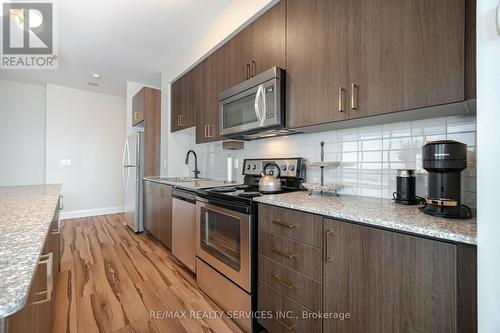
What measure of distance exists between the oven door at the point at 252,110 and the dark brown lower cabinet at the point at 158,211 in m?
1.14

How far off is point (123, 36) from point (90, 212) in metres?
3.81

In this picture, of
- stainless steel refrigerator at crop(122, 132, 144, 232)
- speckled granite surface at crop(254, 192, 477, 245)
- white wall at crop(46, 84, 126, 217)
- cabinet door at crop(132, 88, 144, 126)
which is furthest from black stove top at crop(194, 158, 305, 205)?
white wall at crop(46, 84, 126, 217)

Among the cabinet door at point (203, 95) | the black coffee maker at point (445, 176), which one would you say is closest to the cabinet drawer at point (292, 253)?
the black coffee maker at point (445, 176)

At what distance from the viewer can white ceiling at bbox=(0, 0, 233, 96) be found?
2.19 meters

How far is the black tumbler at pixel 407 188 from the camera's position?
3.91 feet

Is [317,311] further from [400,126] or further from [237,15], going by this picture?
[237,15]

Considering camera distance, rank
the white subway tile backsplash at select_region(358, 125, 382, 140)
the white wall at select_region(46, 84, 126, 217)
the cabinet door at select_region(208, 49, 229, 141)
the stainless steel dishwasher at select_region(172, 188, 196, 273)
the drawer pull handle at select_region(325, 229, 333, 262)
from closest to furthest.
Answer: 1. the drawer pull handle at select_region(325, 229, 333, 262)
2. the white subway tile backsplash at select_region(358, 125, 382, 140)
3. the stainless steel dishwasher at select_region(172, 188, 196, 273)
4. the cabinet door at select_region(208, 49, 229, 141)
5. the white wall at select_region(46, 84, 126, 217)

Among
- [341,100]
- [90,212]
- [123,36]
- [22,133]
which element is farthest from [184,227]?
[22,133]

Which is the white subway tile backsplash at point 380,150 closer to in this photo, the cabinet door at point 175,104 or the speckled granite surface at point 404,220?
the speckled granite surface at point 404,220

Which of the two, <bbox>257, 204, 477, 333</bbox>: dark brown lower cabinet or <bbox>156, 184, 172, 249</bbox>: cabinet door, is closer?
<bbox>257, 204, 477, 333</bbox>: dark brown lower cabinet

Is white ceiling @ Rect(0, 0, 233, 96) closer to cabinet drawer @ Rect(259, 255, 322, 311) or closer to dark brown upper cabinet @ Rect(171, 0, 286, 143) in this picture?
dark brown upper cabinet @ Rect(171, 0, 286, 143)

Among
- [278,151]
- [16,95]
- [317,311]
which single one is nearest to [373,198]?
[317,311]

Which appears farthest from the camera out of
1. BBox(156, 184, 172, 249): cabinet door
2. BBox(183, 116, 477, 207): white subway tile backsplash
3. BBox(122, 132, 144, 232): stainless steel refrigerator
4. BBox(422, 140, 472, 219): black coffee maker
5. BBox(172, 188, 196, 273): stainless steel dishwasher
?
BBox(122, 132, 144, 232): stainless steel refrigerator

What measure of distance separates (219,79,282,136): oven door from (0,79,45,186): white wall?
14.4 feet
